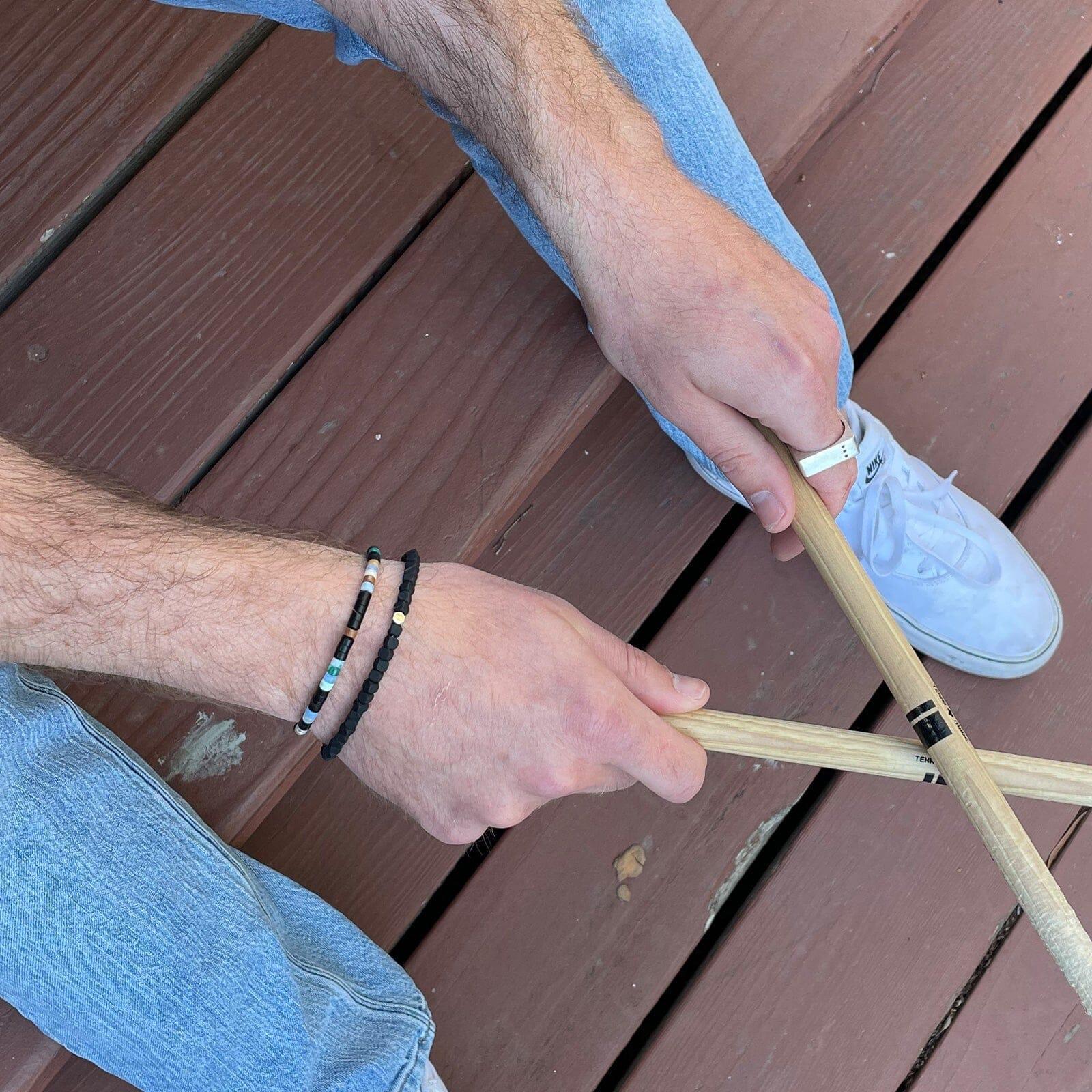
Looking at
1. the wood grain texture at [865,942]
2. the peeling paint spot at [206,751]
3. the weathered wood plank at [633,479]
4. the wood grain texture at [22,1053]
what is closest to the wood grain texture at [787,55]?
the weathered wood plank at [633,479]

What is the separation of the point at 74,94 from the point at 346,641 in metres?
0.63

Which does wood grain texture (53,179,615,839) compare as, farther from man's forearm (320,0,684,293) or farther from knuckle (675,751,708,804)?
knuckle (675,751,708,804)

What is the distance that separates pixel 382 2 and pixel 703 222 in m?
0.29

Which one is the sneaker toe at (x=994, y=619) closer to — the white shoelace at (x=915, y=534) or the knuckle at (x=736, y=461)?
the white shoelace at (x=915, y=534)

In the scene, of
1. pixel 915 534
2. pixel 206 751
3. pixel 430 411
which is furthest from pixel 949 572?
pixel 206 751

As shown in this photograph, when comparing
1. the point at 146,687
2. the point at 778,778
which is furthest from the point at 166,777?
the point at 778,778

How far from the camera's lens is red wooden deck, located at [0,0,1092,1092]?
0.81 metres

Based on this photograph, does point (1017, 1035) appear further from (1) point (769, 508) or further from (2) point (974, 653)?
(1) point (769, 508)

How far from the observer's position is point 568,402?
82 cm

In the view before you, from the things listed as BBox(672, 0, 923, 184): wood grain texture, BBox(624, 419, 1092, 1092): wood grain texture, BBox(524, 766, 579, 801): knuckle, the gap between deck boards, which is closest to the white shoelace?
BBox(624, 419, 1092, 1092): wood grain texture

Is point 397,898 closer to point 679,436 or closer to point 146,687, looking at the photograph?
point 146,687

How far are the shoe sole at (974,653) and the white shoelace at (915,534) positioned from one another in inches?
2.0

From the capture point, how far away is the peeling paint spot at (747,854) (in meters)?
0.90

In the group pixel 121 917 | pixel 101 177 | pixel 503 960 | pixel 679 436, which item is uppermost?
pixel 101 177
